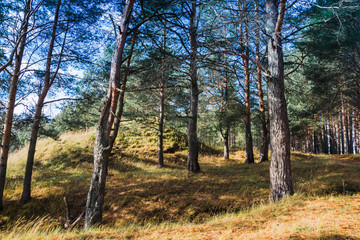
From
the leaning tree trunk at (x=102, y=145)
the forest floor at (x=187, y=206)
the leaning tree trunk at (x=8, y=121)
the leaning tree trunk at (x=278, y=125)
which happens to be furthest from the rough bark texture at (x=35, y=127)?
the leaning tree trunk at (x=278, y=125)

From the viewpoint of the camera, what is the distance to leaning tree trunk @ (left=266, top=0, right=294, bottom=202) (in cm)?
478

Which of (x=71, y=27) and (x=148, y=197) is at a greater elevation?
(x=71, y=27)

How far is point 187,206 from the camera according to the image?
17.6 ft

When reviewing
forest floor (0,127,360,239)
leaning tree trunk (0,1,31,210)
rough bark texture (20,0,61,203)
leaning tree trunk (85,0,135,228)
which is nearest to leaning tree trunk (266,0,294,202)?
forest floor (0,127,360,239)

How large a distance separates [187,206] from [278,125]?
3664 millimetres

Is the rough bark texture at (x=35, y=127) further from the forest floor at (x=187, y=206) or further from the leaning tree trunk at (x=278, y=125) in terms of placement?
the leaning tree trunk at (x=278, y=125)

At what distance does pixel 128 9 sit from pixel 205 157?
41.0 ft

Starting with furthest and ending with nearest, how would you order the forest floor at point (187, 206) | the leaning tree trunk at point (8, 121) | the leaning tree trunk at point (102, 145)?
the leaning tree trunk at point (8, 121), the leaning tree trunk at point (102, 145), the forest floor at point (187, 206)

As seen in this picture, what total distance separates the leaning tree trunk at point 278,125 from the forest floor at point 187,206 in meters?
0.43

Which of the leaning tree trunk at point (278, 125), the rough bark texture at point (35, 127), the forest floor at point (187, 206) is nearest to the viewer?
the forest floor at point (187, 206)

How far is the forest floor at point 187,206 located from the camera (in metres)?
2.87

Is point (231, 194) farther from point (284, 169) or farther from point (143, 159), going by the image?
point (143, 159)

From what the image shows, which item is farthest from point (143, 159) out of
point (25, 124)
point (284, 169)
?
point (284, 169)

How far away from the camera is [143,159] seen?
13.1 meters
